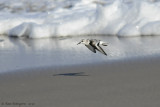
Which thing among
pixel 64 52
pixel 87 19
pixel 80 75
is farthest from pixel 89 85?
pixel 87 19

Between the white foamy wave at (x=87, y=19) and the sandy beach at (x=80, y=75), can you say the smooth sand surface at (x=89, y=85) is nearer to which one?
the sandy beach at (x=80, y=75)

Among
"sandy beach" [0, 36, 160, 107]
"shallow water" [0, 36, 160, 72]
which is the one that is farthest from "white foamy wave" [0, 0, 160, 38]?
"sandy beach" [0, 36, 160, 107]

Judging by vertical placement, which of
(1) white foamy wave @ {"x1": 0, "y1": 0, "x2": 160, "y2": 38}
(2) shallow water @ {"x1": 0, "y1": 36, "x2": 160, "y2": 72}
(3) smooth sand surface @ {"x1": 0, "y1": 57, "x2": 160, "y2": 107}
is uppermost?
(1) white foamy wave @ {"x1": 0, "y1": 0, "x2": 160, "y2": 38}

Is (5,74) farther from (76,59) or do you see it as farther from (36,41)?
(36,41)

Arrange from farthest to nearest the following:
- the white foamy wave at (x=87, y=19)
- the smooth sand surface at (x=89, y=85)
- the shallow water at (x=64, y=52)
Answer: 1. the white foamy wave at (x=87, y=19)
2. the shallow water at (x=64, y=52)
3. the smooth sand surface at (x=89, y=85)

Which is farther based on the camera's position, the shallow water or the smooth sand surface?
the shallow water

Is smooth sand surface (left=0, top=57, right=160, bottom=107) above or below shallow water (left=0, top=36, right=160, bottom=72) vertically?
below

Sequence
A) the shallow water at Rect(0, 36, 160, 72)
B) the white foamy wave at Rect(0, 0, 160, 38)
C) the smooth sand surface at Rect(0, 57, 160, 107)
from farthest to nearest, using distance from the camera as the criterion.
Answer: the white foamy wave at Rect(0, 0, 160, 38) < the shallow water at Rect(0, 36, 160, 72) < the smooth sand surface at Rect(0, 57, 160, 107)

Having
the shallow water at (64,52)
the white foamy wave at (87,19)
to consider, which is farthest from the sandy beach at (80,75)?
the white foamy wave at (87,19)

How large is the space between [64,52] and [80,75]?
1138 millimetres

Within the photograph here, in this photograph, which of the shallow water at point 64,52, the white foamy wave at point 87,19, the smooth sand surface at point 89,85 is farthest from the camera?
the white foamy wave at point 87,19

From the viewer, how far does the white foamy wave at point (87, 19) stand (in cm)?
630

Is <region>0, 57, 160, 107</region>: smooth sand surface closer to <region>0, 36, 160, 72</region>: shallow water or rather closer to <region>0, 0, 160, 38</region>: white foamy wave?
<region>0, 36, 160, 72</region>: shallow water

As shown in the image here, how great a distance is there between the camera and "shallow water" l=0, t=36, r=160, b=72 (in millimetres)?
4805
